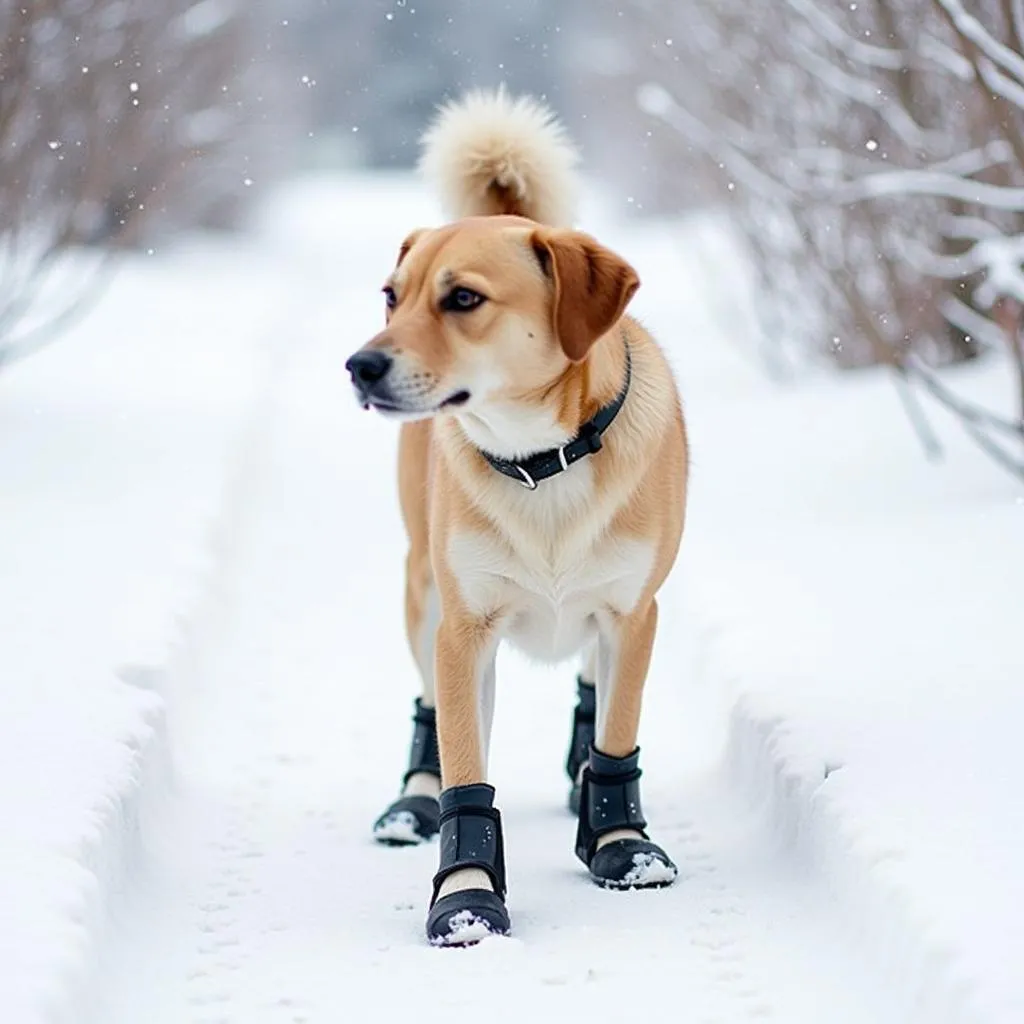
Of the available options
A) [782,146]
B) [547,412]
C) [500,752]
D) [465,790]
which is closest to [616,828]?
[465,790]

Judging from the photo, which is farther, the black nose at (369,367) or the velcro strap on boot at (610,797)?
the velcro strap on boot at (610,797)

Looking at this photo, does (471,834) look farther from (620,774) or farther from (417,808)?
(417,808)

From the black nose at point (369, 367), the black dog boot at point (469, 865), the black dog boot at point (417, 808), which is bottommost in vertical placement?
the black dog boot at point (469, 865)

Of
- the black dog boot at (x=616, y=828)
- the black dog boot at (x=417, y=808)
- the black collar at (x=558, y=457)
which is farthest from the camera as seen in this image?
the black dog boot at (x=417, y=808)

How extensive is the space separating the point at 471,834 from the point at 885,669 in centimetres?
154

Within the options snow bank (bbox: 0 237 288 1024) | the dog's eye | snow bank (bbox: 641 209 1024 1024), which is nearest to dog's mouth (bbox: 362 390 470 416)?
the dog's eye

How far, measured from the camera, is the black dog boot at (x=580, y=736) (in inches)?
165

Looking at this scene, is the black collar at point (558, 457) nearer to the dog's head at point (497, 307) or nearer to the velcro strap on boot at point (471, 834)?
the dog's head at point (497, 307)

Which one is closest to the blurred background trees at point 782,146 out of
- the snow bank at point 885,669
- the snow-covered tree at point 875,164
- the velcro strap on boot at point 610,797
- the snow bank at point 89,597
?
the snow-covered tree at point 875,164

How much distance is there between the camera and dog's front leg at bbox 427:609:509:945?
331 cm

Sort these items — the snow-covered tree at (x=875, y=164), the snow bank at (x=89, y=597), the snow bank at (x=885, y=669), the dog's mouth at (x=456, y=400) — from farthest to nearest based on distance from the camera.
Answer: the snow-covered tree at (x=875, y=164) < the dog's mouth at (x=456, y=400) < the snow bank at (x=89, y=597) < the snow bank at (x=885, y=669)

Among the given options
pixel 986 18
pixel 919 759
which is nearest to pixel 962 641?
pixel 919 759

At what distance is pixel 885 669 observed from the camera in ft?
14.9

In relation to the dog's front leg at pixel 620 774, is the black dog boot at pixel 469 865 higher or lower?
lower
